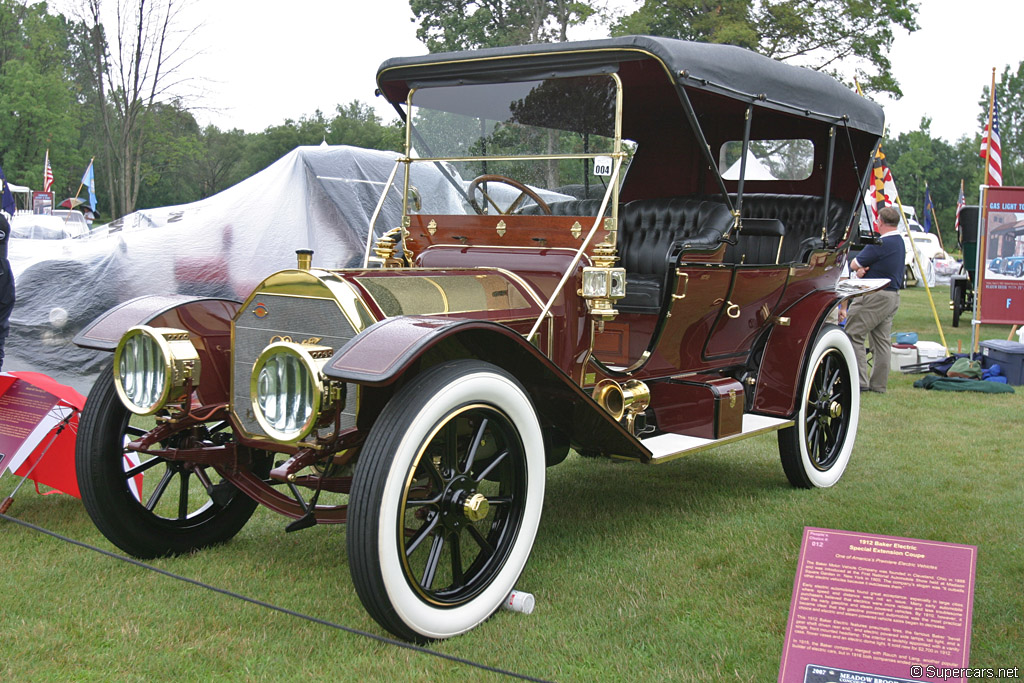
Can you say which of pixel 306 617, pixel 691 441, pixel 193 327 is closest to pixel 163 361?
pixel 193 327

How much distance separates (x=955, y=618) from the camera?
231 cm

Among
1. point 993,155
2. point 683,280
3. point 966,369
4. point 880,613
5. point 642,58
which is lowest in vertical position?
point 966,369

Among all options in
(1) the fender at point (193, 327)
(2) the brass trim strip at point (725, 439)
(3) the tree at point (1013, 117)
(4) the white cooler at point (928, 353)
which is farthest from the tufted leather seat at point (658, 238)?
(3) the tree at point (1013, 117)

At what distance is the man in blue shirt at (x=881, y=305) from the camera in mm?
8273

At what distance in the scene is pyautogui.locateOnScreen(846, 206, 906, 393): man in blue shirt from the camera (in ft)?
27.1

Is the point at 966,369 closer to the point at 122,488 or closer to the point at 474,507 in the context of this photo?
the point at 474,507

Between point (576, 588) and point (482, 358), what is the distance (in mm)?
952

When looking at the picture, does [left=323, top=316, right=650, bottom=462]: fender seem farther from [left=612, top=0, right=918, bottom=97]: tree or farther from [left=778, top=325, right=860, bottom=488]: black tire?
[left=612, top=0, right=918, bottom=97]: tree

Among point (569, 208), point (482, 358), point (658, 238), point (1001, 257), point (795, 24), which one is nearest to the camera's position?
point (482, 358)

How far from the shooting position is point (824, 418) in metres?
5.21

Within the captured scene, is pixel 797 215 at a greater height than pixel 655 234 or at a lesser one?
greater

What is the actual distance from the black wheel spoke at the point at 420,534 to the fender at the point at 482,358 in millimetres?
474

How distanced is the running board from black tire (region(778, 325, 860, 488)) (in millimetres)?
193

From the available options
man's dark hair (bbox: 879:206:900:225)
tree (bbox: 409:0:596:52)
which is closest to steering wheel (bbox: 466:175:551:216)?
man's dark hair (bbox: 879:206:900:225)
